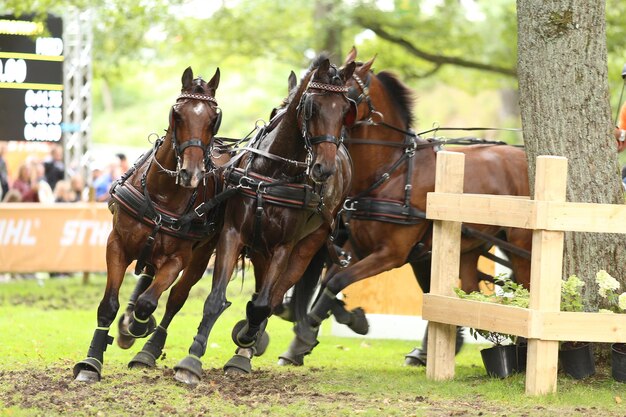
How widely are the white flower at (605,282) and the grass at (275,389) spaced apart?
691 mm

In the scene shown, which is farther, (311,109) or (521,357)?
(521,357)

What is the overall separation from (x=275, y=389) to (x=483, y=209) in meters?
1.92

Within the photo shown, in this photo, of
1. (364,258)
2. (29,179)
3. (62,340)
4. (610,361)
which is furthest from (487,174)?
(29,179)

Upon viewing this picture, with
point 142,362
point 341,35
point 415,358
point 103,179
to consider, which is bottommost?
Answer: point 415,358

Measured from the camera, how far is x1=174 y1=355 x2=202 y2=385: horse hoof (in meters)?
7.44

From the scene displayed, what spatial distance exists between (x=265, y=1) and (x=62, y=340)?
54.6ft

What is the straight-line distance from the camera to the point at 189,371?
24.4 ft

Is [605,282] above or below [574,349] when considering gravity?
above

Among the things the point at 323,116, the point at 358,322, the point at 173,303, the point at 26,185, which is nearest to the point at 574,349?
the point at 358,322

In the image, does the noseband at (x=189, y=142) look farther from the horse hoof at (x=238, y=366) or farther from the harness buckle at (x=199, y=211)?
the horse hoof at (x=238, y=366)

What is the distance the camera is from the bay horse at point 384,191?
8.98 meters

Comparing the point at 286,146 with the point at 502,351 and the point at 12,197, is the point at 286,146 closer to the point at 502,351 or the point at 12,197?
the point at 502,351

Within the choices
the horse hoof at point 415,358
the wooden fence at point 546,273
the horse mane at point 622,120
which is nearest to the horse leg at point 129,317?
the horse hoof at point 415,358

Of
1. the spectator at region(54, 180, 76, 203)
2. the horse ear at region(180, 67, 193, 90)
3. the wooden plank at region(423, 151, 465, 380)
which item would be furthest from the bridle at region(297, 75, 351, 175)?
the spectator at region(54, 180, 76, 203)
